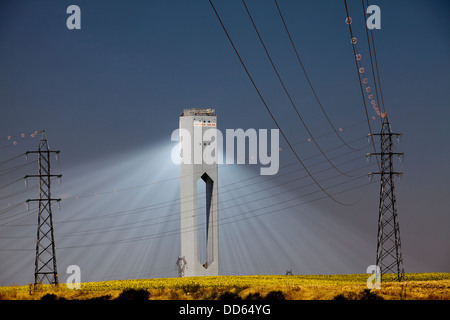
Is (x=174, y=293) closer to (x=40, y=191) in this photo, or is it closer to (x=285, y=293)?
(x=285, y=293)

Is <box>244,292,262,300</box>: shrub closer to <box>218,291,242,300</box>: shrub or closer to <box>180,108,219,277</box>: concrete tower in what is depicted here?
<box>218,291,242,300</box>: shrub

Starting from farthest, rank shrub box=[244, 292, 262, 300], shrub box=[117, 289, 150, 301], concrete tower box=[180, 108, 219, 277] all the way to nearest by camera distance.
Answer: concrete tower box=[180, 108, 219, 277], shrub box=[117, 289, 150, 301], shrub box=[244, 292, 262, 300]

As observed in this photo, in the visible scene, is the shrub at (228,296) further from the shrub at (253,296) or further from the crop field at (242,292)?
the shrub at (253,296)

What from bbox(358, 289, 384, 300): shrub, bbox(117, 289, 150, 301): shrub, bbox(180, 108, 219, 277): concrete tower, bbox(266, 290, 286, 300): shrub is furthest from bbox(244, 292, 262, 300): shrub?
bbox(180, 108, 219, 277): concrete tower

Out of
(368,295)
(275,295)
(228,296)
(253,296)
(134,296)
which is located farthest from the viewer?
(134,296)

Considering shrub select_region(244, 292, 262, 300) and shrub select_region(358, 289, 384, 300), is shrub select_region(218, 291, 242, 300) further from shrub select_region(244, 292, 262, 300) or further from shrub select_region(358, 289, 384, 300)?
shrub select_region(358, 289, 384, 300)

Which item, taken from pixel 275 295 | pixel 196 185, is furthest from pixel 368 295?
pixel 196 185

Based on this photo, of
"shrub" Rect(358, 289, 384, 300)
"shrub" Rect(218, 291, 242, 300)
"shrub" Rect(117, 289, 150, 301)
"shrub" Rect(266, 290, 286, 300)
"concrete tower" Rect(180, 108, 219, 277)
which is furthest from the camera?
"concrete tower" Rect(180, 108, 219, 277)

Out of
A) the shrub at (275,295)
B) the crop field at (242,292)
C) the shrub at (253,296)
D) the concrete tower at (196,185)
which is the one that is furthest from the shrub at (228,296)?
the concrete tower at (196,185)

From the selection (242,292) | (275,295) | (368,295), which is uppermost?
(242,292)

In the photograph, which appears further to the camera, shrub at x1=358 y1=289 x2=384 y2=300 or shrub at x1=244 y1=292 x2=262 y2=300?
shrub at x1=244 y1=292 x2=262 y2=300

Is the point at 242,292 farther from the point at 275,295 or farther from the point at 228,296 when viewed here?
the point at 275,295

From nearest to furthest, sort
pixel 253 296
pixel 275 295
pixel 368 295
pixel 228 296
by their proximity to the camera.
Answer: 1. pixel 368 295
2. pixel 275 295
3. pixel 253 296
4. pixel 228 296

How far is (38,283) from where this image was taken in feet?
199
